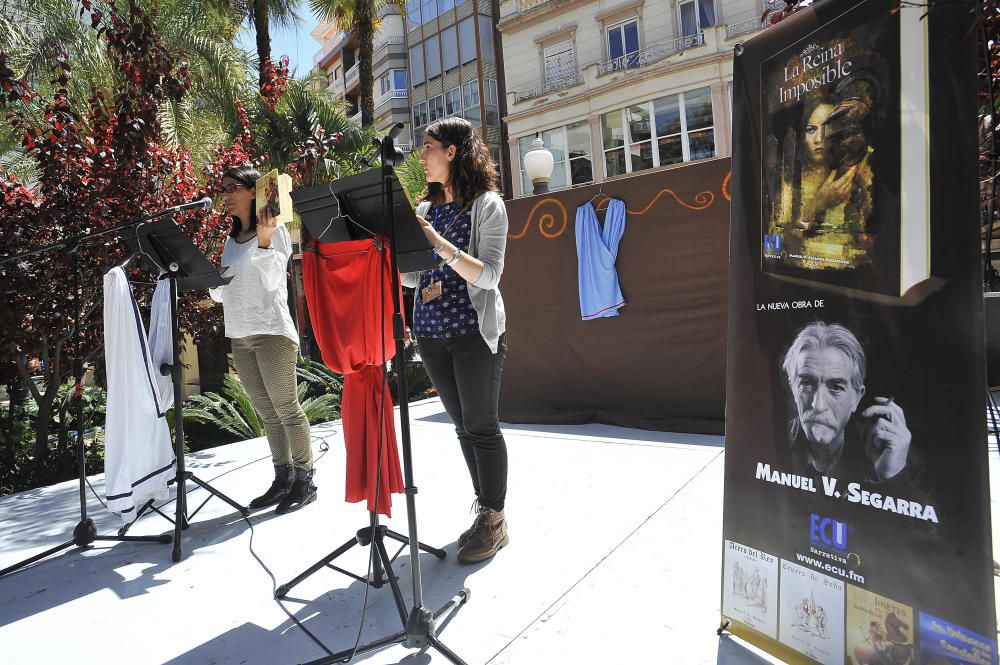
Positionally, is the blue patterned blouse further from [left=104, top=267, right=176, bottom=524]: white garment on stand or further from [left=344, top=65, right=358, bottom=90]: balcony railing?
[left=344, top=65, right=358, bottom=90]: balcony railing

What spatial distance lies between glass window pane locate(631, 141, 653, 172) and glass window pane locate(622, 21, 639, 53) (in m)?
3.10

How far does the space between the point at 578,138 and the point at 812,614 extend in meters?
20.7

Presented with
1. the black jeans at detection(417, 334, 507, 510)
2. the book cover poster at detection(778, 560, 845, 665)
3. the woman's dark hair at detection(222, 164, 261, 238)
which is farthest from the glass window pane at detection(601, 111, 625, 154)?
the book cover poster at detection(778, 560, 845, 665)

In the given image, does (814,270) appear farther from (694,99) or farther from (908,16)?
(694,99)

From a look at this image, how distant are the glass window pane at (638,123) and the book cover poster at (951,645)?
19384mm

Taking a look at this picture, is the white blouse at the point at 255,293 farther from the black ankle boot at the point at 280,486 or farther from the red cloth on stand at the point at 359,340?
the red cloth on stand at the point at 359,340

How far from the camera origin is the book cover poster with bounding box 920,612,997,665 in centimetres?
142

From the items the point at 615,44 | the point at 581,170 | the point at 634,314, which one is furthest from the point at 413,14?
the point at 634,314

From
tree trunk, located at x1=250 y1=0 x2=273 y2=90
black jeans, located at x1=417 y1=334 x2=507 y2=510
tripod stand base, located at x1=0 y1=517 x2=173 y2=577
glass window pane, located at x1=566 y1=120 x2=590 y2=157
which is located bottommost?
tripod stand base, located at x1=0 y1=517 x2=173 y2=577

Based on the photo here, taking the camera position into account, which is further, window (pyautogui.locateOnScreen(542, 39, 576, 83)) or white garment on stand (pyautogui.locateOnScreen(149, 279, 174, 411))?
window (pyautogui.locateOnScreen(542, 39, 576, 83))

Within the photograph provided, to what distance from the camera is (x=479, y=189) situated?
2697mm

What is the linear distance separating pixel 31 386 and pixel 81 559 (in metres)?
3.05

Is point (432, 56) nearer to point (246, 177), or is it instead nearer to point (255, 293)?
point (246, 177)

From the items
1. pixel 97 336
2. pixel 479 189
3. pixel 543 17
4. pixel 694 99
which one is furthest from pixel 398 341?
pixel 543 17
